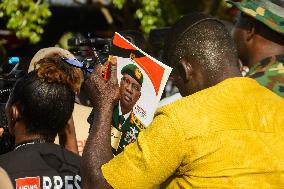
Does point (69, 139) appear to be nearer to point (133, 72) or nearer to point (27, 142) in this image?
point (27, 142)

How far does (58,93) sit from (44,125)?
162 mm

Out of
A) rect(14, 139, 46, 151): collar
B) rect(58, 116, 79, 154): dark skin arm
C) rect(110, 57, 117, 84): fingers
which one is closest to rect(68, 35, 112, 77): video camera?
rect(110, 57, 117, 84): fingers

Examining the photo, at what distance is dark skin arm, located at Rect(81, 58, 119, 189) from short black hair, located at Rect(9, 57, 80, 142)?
0.33 m

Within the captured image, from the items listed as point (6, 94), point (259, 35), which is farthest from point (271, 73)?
point (6, 94)

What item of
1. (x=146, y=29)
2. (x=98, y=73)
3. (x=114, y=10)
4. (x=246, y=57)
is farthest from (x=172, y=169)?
(x=114, y=10)

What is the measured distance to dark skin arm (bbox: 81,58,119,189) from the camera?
2.55 m

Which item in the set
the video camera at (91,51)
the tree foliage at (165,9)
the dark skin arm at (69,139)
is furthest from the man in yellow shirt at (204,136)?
the tree foliage at (165,9)

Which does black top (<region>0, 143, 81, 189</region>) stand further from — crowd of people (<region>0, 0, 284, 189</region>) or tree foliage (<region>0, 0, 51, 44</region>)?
tree foliage (<region>0, 0, 51, 44</region>)

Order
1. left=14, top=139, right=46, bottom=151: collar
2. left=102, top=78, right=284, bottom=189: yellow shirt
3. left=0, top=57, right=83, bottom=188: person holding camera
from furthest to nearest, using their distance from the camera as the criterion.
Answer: left=14, top=139, right=46, bottom=151: collar
left=0, top=57, right=83, bottom=188: person holding camera
left=102, top=78, right=284, bottom=189: yellow shirt

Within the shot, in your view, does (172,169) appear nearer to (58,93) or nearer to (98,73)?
(98,73)

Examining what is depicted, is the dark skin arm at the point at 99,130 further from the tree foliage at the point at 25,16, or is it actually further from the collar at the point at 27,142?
the tree foliage at the point at 25,16

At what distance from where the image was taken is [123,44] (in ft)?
9.34

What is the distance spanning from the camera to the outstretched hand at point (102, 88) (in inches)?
109

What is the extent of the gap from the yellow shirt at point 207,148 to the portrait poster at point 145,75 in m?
0.23
